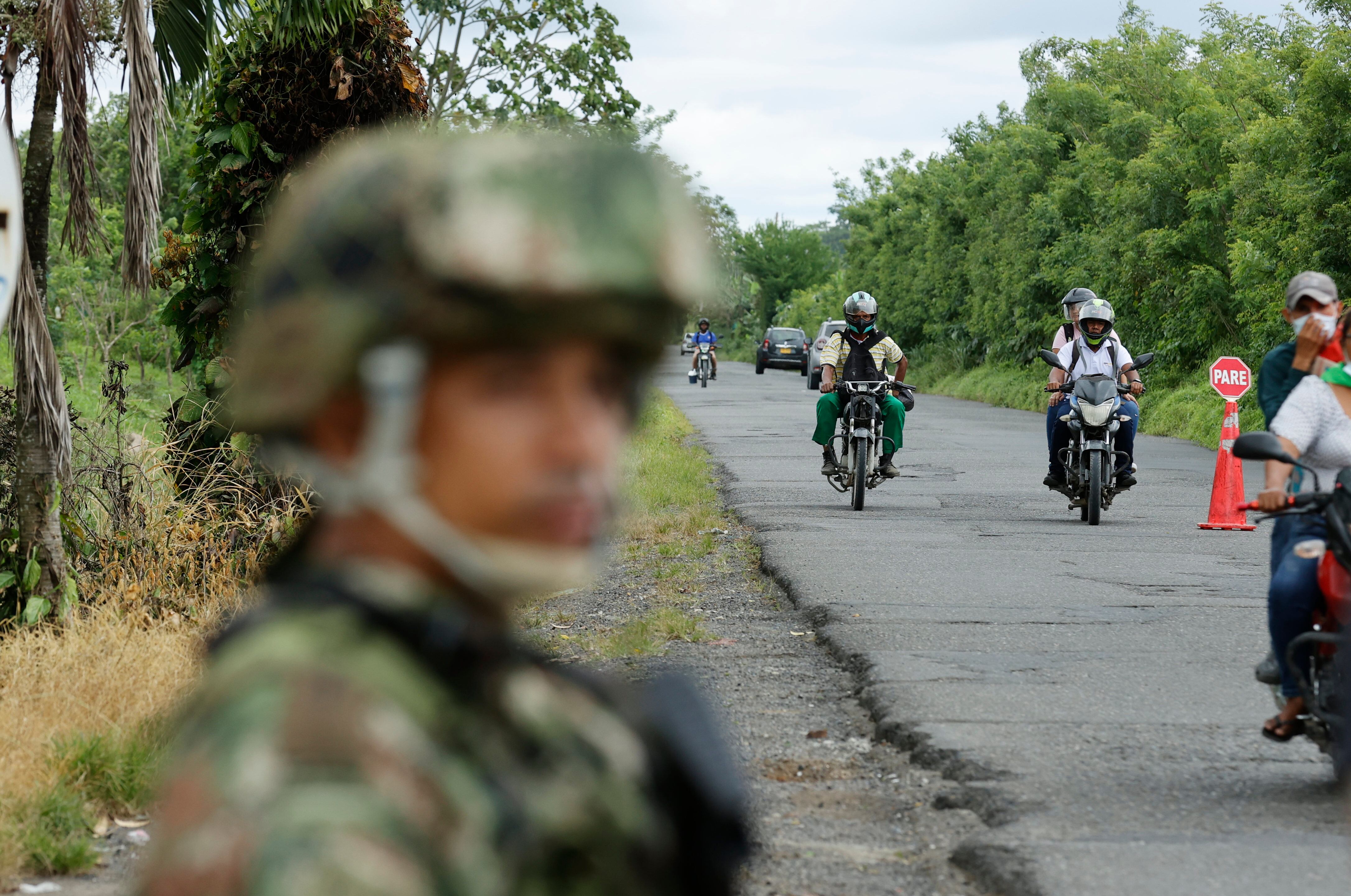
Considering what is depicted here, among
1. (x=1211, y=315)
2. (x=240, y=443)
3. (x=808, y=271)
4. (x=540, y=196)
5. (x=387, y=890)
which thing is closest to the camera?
(x=387, y=890)

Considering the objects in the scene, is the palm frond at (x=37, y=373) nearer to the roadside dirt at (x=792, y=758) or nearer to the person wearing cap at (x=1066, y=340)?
the roadside dirt at (x=792, y=758)

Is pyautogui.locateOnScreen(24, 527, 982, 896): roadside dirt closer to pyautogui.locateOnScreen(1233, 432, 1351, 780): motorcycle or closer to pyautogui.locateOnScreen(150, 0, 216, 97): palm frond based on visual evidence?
pyautogui.locateOnScreen(1233, 432, 1351, 780): motorcycle

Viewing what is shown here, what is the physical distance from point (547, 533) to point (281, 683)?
21 cm

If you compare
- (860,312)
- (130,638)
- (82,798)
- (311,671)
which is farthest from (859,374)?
(311,671)

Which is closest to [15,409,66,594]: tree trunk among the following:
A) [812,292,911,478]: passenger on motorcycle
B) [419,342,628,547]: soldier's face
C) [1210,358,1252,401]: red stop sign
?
[419,342,628,547]: soldier's face

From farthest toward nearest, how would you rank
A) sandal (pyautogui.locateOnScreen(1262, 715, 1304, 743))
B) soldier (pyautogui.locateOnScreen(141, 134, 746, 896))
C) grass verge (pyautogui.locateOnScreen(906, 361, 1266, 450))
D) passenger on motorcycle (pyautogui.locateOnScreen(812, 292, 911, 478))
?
grass verge (pyautogui.locateOnScreen(906, 361, 1266, 450))
passenger on motorcycle (pyautogui.locateOnScreen(812, 292, 911, 478))
sandal (pyautogui.locateOnScreen(1262, 715, 1304, 743))
soldier (pyautogui.locateOnScreen(141, 134, 746, 896))

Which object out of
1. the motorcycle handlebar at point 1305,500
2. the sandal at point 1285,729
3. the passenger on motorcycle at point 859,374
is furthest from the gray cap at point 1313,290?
the passenger on motorcycle at point 859,374

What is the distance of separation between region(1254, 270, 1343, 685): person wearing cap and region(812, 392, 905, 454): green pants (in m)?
8.38

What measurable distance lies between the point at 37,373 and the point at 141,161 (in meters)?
1.02

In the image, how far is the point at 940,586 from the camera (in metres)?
9.14

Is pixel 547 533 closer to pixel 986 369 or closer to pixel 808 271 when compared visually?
pixel 986 369

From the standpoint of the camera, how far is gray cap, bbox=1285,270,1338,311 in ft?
16.8

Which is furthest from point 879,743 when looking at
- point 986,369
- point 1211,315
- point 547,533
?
point 986,369

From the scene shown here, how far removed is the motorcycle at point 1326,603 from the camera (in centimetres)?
458
